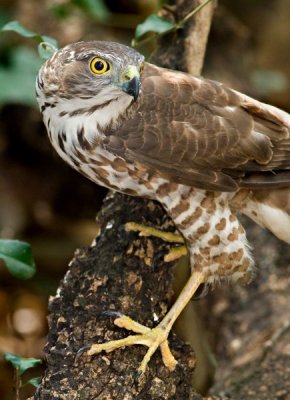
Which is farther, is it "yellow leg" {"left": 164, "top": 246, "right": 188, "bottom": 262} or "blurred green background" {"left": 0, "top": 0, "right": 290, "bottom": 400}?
"blurred green background" {"left": 0, "top": 0, "right": 290, "bottom": 400}

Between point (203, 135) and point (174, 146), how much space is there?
0.61ft

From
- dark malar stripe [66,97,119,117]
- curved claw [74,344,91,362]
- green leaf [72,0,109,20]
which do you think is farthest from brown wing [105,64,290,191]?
green leaf [72,0,109,20]

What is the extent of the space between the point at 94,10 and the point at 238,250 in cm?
244

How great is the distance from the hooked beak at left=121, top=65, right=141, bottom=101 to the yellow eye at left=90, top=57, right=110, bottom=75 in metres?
0.11

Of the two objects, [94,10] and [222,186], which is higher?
[94,10]

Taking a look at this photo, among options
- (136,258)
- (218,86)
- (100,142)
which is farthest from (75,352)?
(218,86)

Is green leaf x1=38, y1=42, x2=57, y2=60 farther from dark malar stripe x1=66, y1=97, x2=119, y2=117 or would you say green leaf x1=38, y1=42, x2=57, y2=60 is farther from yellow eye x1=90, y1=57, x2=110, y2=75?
yellow eye x1=90, y1=57, x2=110, y2=75

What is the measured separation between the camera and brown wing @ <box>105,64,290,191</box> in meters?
4.10

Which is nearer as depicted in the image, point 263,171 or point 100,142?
point 100,142

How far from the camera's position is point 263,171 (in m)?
4.44

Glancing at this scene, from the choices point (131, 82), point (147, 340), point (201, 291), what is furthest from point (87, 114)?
point (201, 291)

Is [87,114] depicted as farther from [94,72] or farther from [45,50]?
[45,50]

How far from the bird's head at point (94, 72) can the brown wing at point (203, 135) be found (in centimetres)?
21

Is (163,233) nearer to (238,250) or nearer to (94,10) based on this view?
(238,250)
